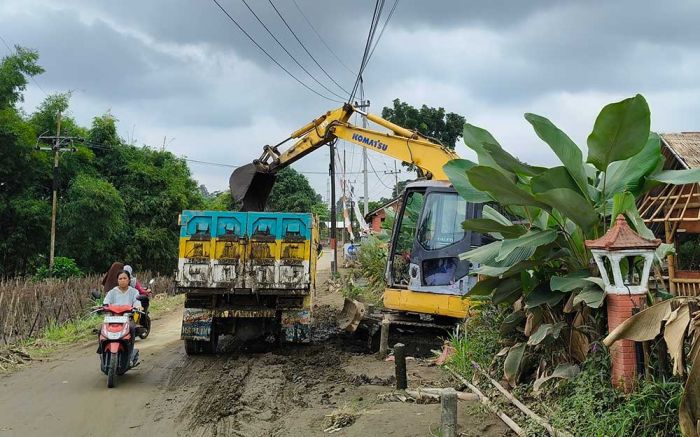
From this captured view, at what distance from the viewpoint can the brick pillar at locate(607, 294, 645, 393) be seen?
4141 millimetres

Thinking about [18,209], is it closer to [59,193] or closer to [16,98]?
[59,193]

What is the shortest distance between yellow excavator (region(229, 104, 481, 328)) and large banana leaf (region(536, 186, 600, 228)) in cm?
355

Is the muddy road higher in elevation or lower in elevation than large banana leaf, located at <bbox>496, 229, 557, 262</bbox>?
lower

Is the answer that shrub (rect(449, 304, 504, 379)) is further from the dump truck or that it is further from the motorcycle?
the motorcycle

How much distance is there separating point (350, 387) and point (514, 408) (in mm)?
2553

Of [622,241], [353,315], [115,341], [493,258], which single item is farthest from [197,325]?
[622,241]

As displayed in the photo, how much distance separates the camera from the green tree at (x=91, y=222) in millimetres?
21781

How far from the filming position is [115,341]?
757cm

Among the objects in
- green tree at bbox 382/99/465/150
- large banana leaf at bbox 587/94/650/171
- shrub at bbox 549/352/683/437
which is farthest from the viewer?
green tree at bbox 382/99/465/150

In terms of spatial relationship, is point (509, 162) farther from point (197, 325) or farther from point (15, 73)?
point (15, 73)

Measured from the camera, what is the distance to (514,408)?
4.94 metres

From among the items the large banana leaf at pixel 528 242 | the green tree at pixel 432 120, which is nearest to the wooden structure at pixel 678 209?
the large banana leaf at pixel 528 242

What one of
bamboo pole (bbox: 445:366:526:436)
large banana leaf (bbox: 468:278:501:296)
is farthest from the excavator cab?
large banana leaf (bbox: 468:278:501:296)

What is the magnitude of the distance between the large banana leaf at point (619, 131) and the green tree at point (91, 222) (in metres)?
20.4
